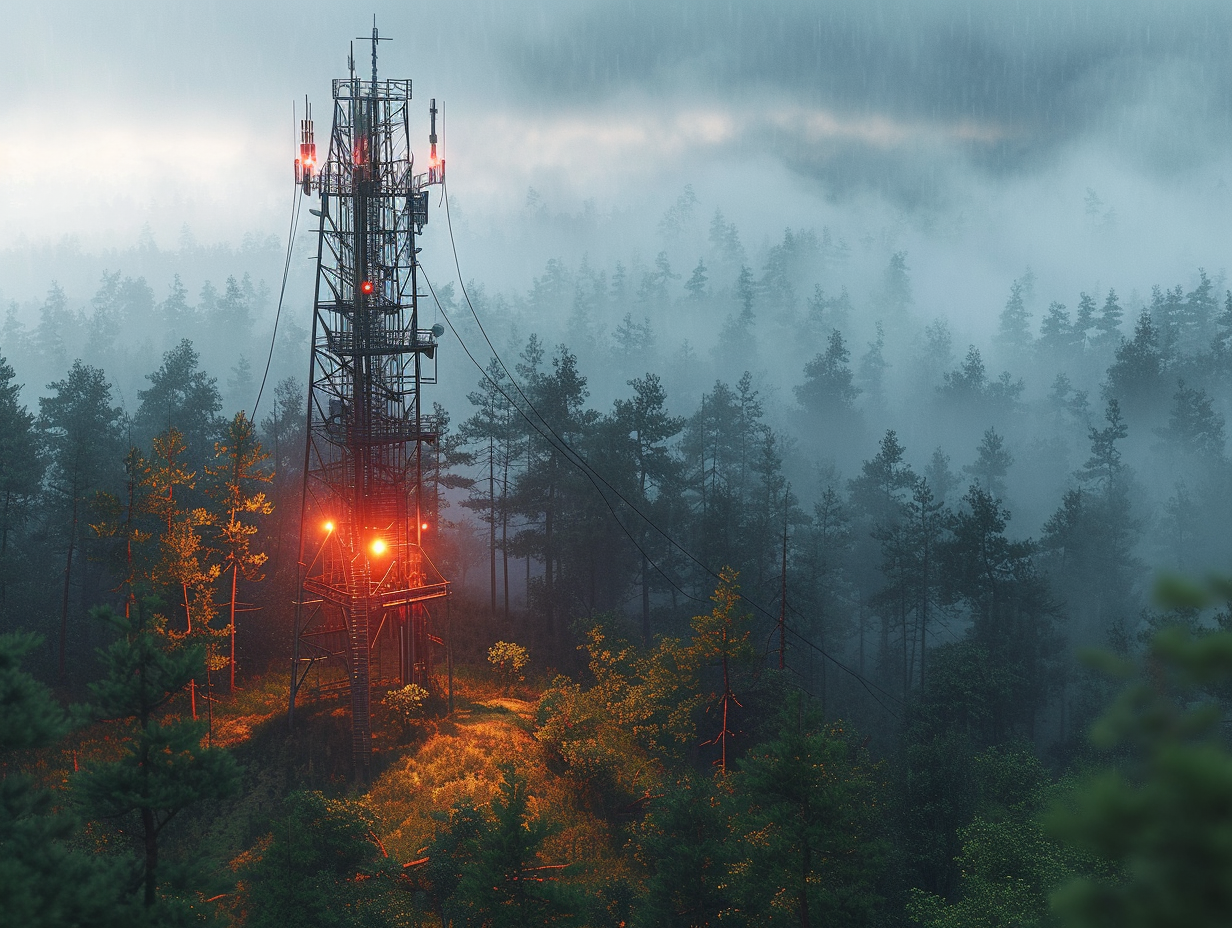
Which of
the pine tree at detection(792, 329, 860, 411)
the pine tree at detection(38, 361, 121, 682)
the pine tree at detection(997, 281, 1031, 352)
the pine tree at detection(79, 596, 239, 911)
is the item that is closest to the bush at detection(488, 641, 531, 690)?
the pine tree at detection(38, 361, 121, 682)

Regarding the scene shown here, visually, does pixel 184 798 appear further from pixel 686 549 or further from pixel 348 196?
pixel 686 549

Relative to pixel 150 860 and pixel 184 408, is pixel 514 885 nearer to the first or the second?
pixel 150 860

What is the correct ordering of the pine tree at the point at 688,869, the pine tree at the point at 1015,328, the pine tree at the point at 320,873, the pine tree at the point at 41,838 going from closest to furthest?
1. the pine tree at the point at 41,838
2. the pine tree at the point at 320,873
3. the pine tree at the point at 688,869
4. the pine tree at the point at 1015,328

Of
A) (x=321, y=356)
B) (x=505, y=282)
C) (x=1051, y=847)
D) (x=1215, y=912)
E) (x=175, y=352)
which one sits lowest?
(x=1051, y=847)

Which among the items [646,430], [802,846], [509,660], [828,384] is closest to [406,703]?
[509,660]

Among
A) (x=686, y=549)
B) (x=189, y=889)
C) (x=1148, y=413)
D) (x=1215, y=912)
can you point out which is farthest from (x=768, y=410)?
(x=1215, y=912)

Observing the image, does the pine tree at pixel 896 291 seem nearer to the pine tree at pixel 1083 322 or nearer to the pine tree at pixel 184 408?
the pine tree at pixel 1083 322

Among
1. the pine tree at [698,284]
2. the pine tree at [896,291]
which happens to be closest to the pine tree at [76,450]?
the pine tree at [698,284]

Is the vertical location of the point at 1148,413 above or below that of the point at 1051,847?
above

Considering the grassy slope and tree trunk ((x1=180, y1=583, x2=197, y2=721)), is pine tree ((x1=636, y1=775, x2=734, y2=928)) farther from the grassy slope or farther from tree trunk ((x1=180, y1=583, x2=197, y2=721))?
tree trunk ((x1=180, y1=583, x2=197, y2=721))
